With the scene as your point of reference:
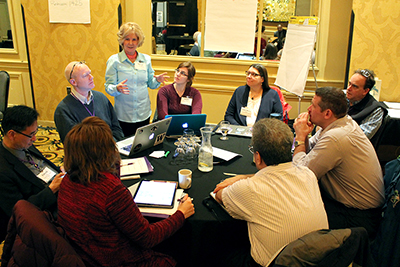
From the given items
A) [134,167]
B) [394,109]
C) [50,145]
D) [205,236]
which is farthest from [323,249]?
[50,145]

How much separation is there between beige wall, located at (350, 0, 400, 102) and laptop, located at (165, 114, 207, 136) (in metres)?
2.52

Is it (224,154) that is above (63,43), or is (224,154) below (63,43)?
below

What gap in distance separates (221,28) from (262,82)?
5.37 feet

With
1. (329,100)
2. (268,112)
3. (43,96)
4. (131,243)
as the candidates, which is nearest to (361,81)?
(268,112)

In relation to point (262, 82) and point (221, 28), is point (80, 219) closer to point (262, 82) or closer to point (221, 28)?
point (262, 82)

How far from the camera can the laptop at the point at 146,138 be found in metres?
2.04

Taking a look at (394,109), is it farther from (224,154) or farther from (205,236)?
(205,236)

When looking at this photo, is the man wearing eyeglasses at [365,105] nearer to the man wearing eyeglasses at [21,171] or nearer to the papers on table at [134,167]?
the papers on table at [134,167]

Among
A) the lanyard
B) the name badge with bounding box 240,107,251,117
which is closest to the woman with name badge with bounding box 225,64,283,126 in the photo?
the name badge with bounding box 240,107,251,117

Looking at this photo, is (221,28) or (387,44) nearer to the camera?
(387,44)

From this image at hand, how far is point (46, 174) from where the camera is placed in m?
1.83

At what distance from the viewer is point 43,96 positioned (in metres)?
4.93

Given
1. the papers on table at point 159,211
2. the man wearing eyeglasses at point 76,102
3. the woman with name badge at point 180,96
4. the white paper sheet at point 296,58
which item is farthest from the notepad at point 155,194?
the white paper sheet at point 296,58

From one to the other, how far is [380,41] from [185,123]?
2909 millimetres
